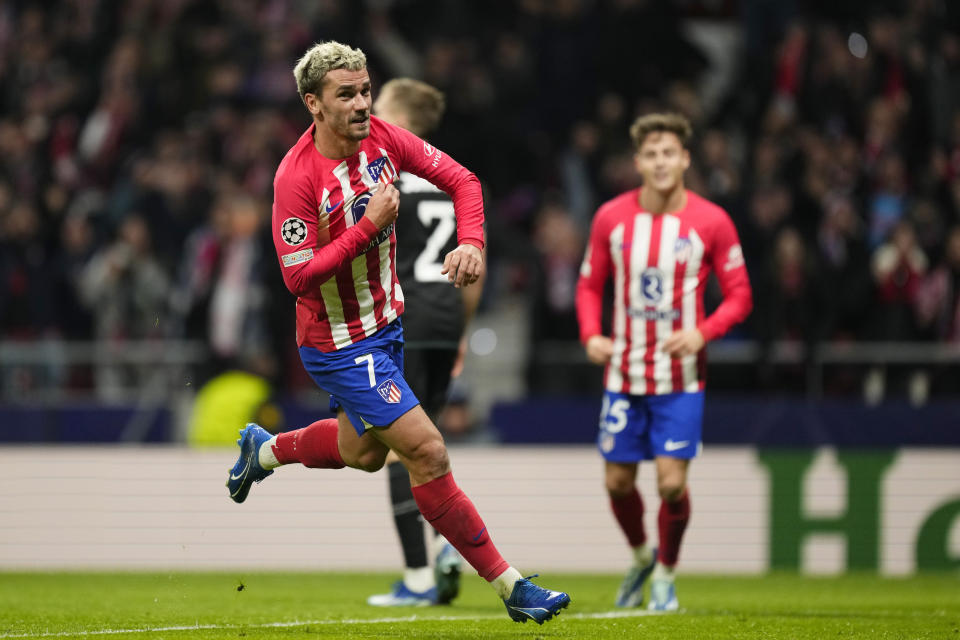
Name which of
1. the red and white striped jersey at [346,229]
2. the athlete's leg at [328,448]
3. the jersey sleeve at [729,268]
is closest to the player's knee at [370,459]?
the athlete's leg at [328,448]

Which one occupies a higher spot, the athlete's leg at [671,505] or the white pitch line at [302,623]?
the athlete's leg at [671,505]

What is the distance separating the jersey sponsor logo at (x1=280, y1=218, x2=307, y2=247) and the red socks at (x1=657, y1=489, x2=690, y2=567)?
107 inches

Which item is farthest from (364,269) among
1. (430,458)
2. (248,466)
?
(248,466)

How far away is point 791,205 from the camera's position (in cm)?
1245

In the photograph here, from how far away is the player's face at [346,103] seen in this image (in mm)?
5418

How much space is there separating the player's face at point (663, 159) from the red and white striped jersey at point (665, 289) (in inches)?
6.6

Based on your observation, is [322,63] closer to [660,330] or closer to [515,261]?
[660,330]

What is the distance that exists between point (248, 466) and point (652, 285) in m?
2.33

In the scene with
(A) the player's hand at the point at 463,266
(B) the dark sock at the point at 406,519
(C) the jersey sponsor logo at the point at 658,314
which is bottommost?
(B) the dark sock at the point at 406,519

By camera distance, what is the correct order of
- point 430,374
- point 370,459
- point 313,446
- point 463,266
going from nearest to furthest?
point 463,266, point 370,459, point 313,446, point 430,374

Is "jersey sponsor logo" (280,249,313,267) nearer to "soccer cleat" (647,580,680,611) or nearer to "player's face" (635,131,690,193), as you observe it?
"player's face" (635,131,690,193)

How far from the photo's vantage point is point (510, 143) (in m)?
13.5

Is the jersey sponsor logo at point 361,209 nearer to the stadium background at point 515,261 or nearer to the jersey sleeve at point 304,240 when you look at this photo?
the jersey sleeve at point 304,240

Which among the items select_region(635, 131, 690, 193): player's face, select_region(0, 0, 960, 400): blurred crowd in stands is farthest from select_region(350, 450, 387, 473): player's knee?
select_region(0, 0, 960, 400): blurred crowd in stands
